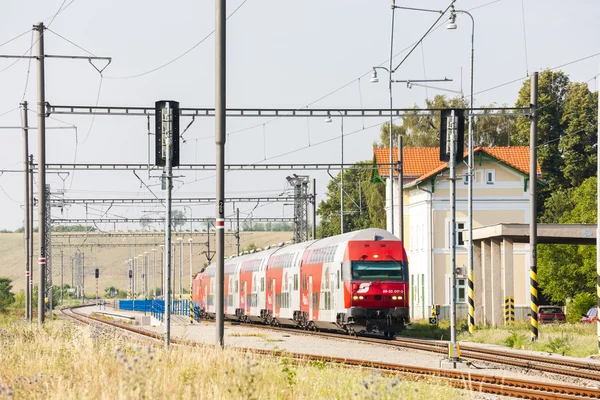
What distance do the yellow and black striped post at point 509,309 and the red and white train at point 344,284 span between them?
17.7 ft

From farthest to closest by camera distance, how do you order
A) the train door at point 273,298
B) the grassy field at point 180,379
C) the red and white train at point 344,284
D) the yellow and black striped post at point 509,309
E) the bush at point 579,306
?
the bush at point 579,306
the train door at point 273,298
the yellow and black striped post at point 509,309
the red and white train at point 344,284
the grassy field at point 180,379

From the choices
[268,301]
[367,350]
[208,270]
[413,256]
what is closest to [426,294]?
[413,256]

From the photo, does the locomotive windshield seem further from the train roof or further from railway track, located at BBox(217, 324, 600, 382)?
railway track, located at BBox(217, 324, 600, 382)

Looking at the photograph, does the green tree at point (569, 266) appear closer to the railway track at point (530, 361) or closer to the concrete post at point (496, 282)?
the concrete post at point (496, 282)

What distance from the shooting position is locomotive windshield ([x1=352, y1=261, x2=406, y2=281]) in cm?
3428

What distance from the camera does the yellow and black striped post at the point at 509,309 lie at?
1628 inches

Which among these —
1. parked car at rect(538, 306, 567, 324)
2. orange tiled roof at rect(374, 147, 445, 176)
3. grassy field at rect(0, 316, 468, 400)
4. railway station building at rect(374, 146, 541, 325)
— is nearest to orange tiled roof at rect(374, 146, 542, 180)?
orange tiled roof at rect(374, 147, 445, 176)

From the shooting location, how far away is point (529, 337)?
111 ft

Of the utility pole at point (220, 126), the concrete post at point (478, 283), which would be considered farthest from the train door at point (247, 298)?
the utility pole at point (220, 126)

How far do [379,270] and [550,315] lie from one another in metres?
27.9

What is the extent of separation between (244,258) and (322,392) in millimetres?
43277

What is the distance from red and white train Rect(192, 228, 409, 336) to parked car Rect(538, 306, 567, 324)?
18.8 m

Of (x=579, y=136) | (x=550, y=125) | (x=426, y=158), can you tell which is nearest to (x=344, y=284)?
(x=426, y=158)

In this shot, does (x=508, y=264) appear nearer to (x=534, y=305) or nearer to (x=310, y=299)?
(x=534, y=305)
